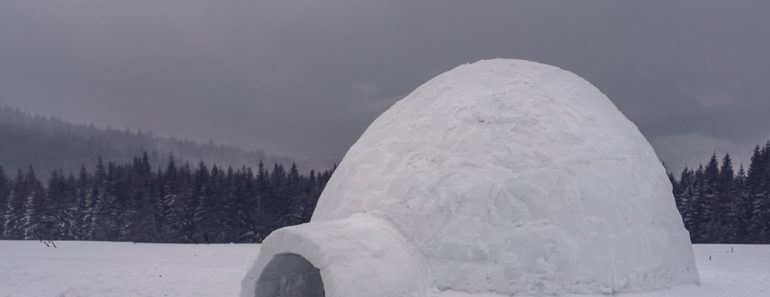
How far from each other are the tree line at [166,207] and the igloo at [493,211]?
3600 centimetres

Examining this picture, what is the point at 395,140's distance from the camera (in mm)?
11109

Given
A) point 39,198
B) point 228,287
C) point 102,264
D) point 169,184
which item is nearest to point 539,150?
point 228,287

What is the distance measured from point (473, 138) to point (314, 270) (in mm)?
3989

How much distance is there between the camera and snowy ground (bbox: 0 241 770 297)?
1330 centimetres

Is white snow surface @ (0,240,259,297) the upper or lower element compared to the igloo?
lower

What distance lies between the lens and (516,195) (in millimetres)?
9422

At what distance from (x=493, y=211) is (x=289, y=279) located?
3897 millimetres

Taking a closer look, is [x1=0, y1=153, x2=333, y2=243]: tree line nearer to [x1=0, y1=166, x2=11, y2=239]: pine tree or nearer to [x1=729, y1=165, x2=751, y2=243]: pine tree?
[x1=0, y1=166, x2=11, y2=239]: pine tree

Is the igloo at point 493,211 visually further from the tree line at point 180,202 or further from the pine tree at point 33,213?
the pine tree at point 33,213

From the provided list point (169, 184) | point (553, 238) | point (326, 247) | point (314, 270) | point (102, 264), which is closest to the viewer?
point (326, 247)

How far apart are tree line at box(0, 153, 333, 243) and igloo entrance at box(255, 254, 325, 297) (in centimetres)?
3478

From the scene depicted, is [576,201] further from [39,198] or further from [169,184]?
[39,198]

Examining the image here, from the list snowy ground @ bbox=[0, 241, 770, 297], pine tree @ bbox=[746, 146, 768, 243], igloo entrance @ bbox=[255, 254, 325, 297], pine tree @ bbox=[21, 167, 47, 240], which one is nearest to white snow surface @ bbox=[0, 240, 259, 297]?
snowy ground @ bbox=[0, 241, 770, 297]

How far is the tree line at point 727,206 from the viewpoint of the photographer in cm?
3859
